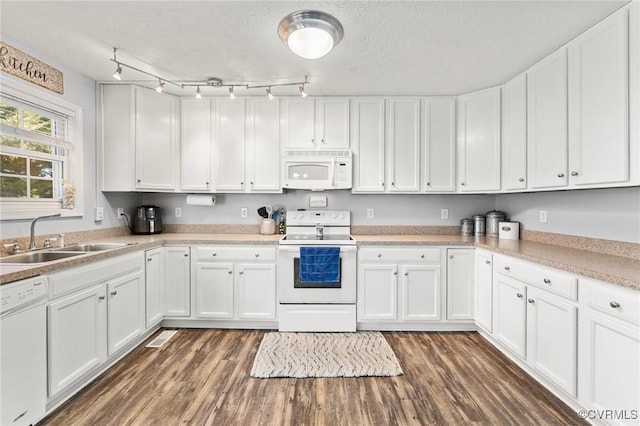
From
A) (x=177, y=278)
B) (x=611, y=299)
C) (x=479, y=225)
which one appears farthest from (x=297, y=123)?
(x=611, y=299)

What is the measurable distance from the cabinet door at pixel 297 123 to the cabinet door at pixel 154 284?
5.68 feet

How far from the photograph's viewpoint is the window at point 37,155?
82.3 inches

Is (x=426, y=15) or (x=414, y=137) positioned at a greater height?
(x=426, y=15)

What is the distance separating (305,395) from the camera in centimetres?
196

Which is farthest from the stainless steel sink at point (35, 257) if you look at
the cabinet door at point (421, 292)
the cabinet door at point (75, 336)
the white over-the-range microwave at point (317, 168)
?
the cabinet door at point (421, 292)

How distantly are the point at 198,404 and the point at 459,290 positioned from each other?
2460 mm

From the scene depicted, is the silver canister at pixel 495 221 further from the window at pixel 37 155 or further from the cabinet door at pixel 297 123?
the window at pixel 37 155

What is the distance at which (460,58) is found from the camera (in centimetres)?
233

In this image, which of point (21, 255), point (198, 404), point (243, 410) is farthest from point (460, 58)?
point (21, 255)

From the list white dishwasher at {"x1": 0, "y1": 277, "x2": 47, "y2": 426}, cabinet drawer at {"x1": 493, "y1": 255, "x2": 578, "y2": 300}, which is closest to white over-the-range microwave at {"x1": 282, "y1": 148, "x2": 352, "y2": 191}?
cabinet drawer at {"x1": 493, "y1": 255, "x2": 578, "y2": 300}

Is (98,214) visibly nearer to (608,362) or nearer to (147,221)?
(147,221)

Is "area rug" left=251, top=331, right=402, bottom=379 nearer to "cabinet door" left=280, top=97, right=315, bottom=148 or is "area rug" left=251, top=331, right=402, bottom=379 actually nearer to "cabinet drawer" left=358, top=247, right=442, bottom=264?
"cabinet drawer" left=358, top=247, right=442, bottom=264

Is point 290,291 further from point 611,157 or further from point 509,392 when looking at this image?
point 611,157

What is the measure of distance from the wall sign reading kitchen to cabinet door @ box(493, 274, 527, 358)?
13.3 feet
